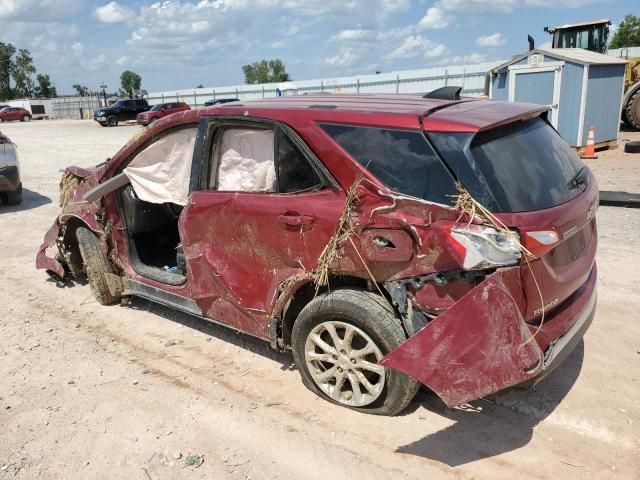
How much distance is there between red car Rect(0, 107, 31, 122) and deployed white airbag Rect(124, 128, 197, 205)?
52.2 meters

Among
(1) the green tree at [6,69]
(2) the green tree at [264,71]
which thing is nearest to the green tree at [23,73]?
(1) the green tree at [6,69]

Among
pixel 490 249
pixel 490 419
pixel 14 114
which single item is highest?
pixel 490 249

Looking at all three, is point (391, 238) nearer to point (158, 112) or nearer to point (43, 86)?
point (158, 112)

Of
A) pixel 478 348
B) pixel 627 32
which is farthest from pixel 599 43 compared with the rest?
pixel 627 32

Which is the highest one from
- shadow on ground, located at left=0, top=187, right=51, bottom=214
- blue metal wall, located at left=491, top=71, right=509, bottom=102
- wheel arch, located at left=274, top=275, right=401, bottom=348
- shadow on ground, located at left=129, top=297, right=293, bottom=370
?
blue metal wall, located at left=491, top=71, right=509, bottom=102

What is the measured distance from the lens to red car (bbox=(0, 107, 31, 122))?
4839 cm

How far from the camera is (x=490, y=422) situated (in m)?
3.24

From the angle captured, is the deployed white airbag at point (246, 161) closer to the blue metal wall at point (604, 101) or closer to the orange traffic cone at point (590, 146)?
the orange traffic cone at point (590, 146)

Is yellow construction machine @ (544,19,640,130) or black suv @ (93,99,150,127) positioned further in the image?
black suv @ (93,99,150,127)

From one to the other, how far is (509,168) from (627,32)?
212 feet

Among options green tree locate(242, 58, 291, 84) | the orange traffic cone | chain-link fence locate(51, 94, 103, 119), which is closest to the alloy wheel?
the orange traffic cone

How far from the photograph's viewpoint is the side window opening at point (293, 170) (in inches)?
128

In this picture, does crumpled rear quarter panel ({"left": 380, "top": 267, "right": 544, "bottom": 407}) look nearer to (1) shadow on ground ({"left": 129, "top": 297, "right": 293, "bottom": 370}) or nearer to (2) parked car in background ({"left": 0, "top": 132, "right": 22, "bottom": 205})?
(1) shadow on ground ({"left": 129, "top": 297, "right": 293, "bottom": 370})

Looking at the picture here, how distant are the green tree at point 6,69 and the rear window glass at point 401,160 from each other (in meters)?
99.5
